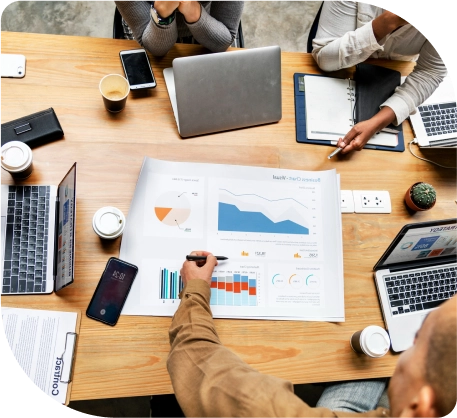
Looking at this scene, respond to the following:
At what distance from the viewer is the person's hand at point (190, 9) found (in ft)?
3.95

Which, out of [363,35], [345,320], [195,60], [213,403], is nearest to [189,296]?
[213,403]

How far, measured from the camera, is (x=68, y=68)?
47.8 inches

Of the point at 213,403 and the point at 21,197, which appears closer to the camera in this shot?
the point at 213,403

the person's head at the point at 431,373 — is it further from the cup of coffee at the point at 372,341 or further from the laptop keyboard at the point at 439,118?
the laptop keyboard at the point at 439,118

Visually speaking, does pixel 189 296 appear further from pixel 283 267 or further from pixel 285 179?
pixel 285 179

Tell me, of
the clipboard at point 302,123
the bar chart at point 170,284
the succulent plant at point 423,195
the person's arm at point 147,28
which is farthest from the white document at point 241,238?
the person's arm at point 147,28

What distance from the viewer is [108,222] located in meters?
1.08

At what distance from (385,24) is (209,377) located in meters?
1.02

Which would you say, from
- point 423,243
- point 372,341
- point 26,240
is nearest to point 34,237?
point 26,240

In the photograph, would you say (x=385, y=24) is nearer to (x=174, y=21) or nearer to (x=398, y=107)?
(x=398, y=107)

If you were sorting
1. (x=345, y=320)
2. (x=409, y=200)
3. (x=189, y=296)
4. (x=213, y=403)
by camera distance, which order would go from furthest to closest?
(x=409, y=200) < (x=345, y=320) < (x=189, y=296) < (x=213, y=403)

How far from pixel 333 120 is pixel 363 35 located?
245 millimetres

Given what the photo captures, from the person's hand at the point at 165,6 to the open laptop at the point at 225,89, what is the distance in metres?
0.15

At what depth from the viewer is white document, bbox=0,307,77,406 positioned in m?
0.98
